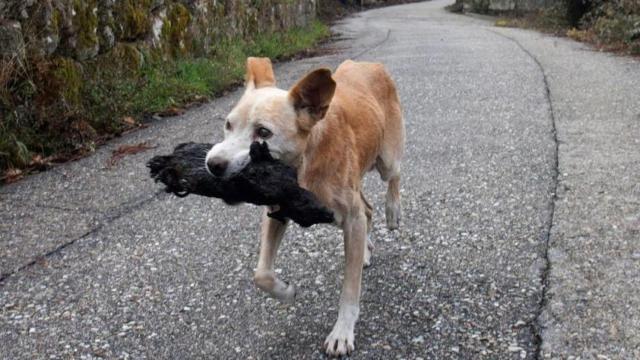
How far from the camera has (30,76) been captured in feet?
22.6

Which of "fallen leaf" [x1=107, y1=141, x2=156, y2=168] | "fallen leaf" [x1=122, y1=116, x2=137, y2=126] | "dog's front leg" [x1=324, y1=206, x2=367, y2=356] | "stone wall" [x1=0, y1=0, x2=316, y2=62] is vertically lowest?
"fallen leaf" [x1=107, y1=141, x2=156, y2=168]

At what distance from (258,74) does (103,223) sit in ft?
7.16

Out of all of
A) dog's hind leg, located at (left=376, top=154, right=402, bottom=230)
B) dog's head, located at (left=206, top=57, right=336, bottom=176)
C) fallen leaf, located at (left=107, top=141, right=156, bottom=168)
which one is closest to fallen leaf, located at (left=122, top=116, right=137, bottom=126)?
fallen leaf, located at (left=107, top=141, right=156, bottom=168)

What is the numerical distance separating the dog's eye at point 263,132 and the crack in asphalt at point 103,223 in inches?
84.7

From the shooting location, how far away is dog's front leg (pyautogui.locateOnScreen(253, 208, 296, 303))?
359cm

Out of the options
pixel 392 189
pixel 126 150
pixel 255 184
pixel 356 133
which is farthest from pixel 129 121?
pixel 255 184

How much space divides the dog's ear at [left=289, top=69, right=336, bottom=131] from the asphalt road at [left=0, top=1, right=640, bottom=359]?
3.70 feet

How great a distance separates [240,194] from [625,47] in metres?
13.0

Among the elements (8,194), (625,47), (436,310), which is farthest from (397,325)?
(625,47)

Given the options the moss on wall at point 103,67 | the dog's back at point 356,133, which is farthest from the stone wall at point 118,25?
the dog's back at point 356,133

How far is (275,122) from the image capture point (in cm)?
319

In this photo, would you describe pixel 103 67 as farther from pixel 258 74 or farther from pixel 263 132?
pixel 263 132

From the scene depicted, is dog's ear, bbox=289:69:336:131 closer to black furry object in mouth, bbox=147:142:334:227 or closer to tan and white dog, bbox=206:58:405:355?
tan and white dog, bbox=206:58:405:355

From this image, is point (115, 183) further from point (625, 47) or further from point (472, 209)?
point (625, 47)
